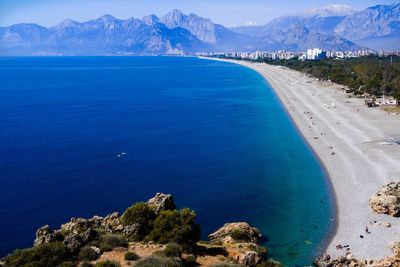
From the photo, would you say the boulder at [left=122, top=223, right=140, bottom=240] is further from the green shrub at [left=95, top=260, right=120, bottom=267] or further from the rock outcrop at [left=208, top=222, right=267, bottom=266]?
the green shrub at [left=95, top=260, right=120, bottom=267]

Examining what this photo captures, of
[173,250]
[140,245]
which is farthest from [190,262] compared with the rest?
[140,245]

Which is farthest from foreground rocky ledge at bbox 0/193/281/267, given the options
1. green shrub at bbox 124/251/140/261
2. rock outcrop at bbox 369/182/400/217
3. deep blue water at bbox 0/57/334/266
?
rock outcrop at bbox 369/182/400/217

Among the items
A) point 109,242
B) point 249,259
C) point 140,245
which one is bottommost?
point 249,259

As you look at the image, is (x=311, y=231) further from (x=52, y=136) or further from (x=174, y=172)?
(x=52, y=136)

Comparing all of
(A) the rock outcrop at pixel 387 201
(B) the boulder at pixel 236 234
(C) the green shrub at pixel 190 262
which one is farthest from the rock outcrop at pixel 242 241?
(A) the rock outcrop at pixel 387 201

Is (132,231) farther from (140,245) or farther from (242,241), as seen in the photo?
(242,241)

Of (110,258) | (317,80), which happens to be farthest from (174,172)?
(317,80)
